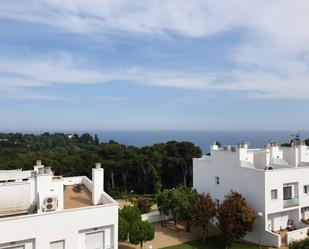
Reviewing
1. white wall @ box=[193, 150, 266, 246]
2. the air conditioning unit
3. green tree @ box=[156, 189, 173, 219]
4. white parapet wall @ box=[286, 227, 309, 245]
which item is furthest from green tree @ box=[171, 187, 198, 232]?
the air conditioning unit

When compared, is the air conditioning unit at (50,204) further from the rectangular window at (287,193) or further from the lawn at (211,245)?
the rectangular window at (287,193)

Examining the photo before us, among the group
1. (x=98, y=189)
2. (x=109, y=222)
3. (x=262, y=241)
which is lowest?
(x=262, y=241)

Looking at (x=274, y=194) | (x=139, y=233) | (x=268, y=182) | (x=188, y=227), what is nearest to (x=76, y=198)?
A: (x=139, y=233)

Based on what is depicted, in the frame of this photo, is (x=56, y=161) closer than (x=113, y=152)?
Yes

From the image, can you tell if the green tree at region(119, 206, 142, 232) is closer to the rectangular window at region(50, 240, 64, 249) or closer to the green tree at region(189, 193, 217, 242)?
the green tree at region(189, 193, 217, 242)

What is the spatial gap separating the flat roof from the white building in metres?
12.5

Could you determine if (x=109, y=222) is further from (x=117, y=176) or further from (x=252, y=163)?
(x=117, y=176)

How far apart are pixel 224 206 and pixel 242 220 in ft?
5.14

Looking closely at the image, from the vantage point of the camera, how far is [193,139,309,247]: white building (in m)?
24.9

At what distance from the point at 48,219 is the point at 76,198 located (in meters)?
4.50

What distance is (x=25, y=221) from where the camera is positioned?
47.3 feet

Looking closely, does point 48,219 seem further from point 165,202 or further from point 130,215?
point 165,202

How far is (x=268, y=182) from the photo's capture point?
24.9 metres

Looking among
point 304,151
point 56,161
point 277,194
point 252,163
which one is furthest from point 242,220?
point 56,161
